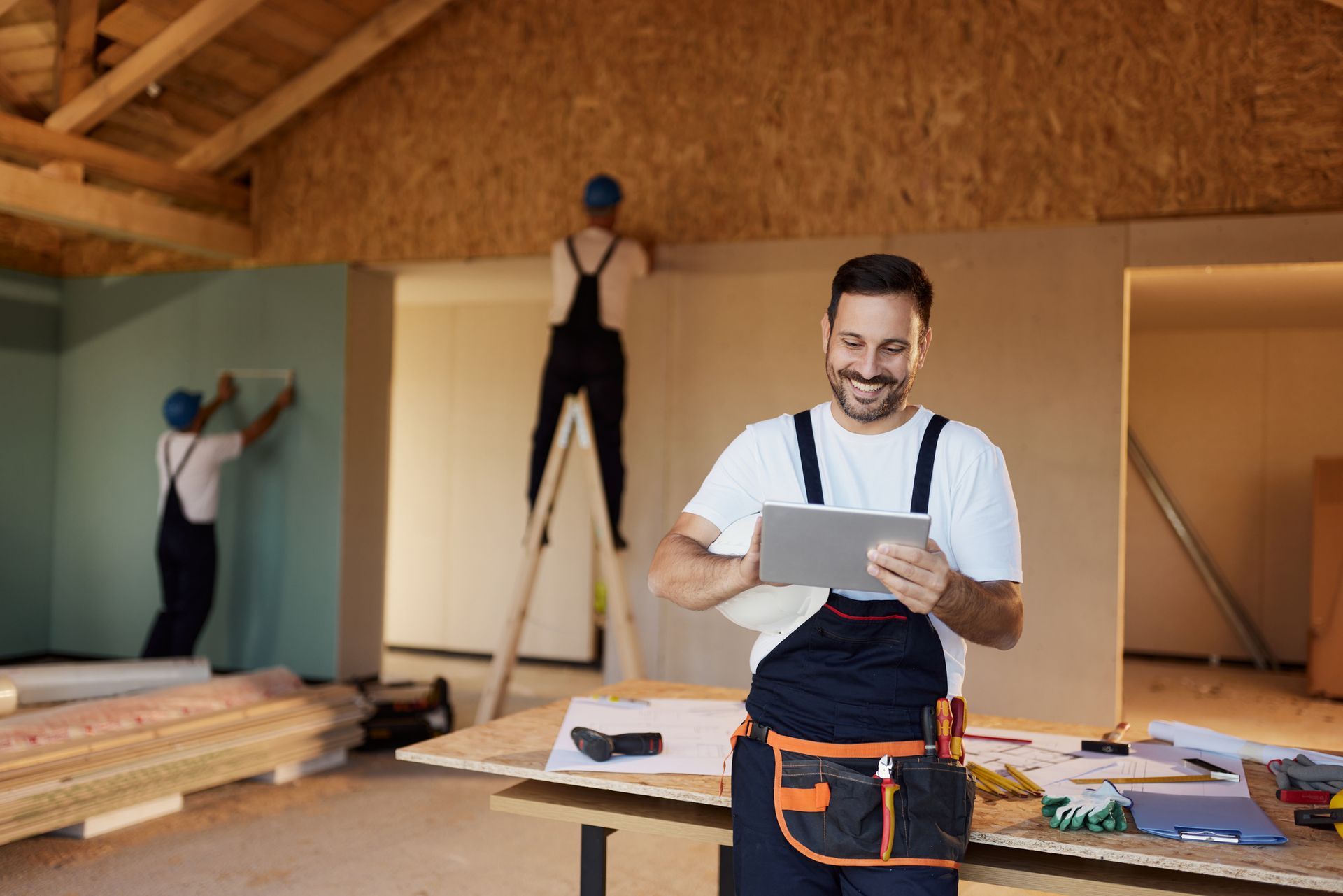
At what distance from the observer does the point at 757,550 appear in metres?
1.46

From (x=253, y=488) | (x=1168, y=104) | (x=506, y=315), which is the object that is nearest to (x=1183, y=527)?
(x=1168, y=104)

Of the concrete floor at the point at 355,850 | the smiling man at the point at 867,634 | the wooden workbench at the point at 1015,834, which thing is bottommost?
the concrete floor at the point at 355,850

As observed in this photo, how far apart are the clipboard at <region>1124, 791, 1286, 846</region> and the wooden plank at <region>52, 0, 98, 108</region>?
523cm

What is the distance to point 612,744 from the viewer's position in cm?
208

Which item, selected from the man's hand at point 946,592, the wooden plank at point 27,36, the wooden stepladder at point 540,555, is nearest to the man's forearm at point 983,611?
the man's hand at point 946,592

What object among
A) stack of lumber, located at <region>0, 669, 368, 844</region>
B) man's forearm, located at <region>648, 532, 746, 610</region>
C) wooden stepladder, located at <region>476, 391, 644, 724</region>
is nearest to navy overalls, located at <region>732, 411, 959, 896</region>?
man's forearm, located at <region>648, 532, 746, 610</region>

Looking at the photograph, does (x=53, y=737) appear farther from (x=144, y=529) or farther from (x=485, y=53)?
(x=485, y=53)

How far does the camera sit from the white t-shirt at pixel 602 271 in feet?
15.1

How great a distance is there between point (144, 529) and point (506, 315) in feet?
8.16

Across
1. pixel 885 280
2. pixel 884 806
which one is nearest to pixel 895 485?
pixel 885 280

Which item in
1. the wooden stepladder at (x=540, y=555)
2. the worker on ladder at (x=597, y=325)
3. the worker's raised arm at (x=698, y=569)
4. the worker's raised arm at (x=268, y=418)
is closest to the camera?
the worker's raised arm at (x=698, y=569)

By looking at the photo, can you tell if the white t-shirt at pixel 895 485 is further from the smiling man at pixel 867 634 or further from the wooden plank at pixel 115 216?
the wooden plank at pixel 115 216

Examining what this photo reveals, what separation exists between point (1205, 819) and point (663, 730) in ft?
3.44

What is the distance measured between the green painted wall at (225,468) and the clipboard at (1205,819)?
4658 millimetres
